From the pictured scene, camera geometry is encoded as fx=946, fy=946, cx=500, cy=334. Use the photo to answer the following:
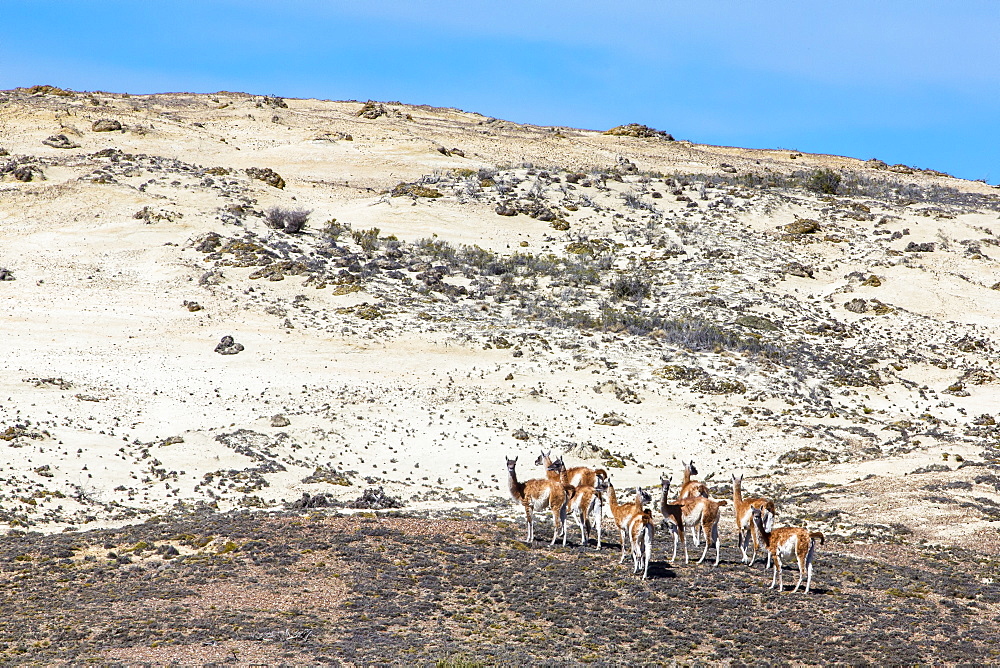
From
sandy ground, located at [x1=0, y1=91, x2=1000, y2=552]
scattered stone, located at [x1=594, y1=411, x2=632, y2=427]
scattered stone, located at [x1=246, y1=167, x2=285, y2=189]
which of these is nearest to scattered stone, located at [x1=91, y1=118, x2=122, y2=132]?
sandy ground, located at [x1=0, y1=91, x2=1000, y2=552]

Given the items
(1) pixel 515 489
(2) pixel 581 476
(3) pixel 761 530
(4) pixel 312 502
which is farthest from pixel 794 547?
(4) pixel 312 502

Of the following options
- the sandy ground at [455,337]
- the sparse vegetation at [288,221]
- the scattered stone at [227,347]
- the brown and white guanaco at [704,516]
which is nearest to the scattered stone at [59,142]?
the sandy ground at [455,337]

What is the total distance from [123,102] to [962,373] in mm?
73396

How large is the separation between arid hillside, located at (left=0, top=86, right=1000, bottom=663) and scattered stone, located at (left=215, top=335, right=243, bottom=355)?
0.22m

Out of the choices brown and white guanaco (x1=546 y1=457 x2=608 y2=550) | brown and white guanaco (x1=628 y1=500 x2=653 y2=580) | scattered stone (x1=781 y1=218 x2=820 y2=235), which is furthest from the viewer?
scattered stone (x1=781 y1=218 x2=820 y2=235)

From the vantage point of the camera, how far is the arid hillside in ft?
65.3

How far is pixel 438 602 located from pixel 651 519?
4091 millimetres

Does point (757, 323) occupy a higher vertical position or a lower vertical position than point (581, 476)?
higher

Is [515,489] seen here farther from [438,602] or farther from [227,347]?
[227,347]

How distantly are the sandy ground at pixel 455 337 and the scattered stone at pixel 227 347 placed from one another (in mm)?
805

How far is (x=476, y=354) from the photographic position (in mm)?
38562

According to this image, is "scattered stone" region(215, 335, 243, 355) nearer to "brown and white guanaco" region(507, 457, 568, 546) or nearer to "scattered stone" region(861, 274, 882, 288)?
"brown and white guanaco" region(507, 457, 568, 546)

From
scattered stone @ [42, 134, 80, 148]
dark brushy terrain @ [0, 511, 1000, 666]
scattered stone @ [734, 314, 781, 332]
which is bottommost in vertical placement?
dark brushy terrain @ [0, 511, 1000, 666]

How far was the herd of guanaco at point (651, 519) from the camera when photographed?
16984 millimetres
